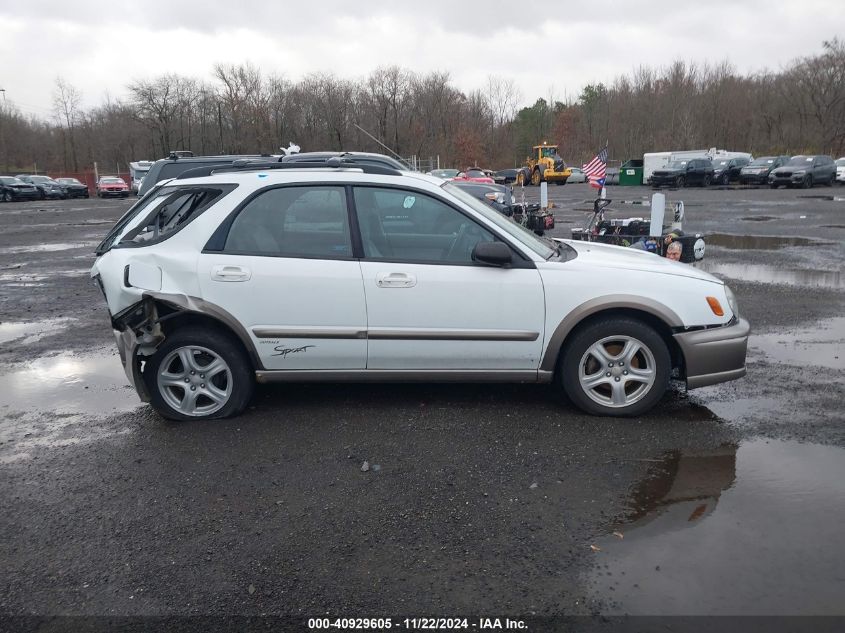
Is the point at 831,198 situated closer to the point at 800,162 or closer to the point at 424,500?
the point at 800,162

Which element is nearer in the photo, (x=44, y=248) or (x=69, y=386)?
(x=69, y=386)

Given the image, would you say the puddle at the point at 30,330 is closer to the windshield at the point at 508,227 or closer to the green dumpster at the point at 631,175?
the windshield at the point at 508,227

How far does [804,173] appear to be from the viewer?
3462cm

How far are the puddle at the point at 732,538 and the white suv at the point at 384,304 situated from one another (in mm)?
885

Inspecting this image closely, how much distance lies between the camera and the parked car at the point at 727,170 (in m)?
41.2

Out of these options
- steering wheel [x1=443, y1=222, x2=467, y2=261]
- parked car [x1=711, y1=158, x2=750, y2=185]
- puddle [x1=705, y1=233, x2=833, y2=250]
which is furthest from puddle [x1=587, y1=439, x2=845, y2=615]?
parked car [x1=711, y1=158, x2=750, y2=185]

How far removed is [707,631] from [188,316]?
12.5 ft

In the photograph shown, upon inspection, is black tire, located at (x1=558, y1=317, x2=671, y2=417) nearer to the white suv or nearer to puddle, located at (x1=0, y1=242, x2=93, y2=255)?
the white suv

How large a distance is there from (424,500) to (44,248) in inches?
666

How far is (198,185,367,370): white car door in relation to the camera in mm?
4766

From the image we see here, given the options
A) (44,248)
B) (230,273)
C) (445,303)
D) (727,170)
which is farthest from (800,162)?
(230,273)

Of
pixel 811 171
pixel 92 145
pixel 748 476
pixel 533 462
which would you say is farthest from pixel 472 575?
pixel 92 145

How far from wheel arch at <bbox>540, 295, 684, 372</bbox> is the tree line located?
197 feet

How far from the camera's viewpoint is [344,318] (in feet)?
15.7
